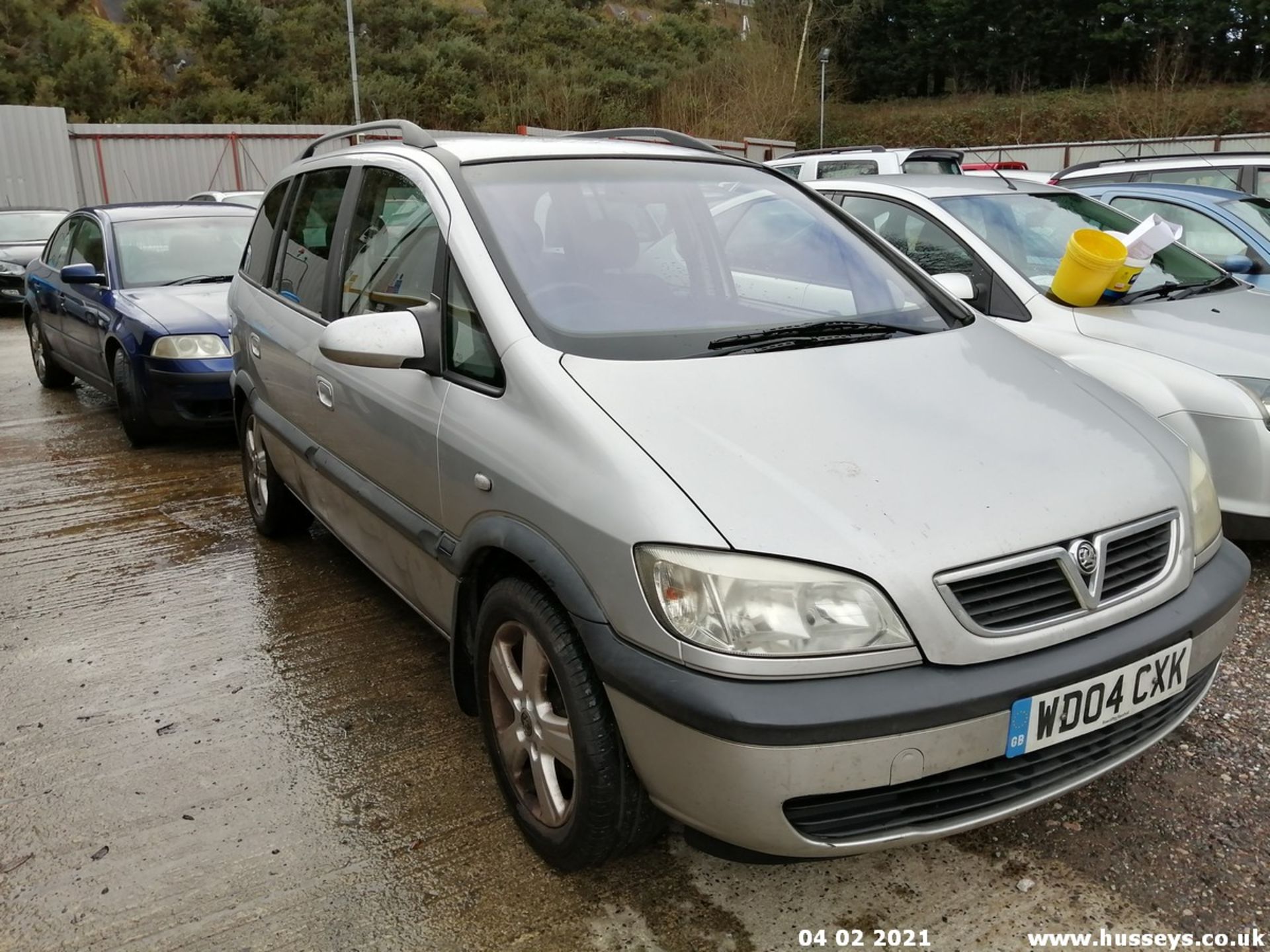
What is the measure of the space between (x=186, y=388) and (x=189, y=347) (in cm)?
25

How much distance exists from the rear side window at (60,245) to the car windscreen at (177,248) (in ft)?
3.47

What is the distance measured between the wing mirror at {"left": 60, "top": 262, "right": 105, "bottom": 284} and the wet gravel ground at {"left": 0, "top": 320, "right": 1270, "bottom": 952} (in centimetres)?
339

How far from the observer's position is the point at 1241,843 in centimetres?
246

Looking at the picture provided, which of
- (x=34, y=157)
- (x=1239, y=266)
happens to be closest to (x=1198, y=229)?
(x=1239, y=266)

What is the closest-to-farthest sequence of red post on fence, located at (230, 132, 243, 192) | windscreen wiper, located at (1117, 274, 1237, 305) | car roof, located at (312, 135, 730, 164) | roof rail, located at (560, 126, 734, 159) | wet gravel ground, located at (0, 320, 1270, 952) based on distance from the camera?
wet gravel ground, located at (0, 320, 1270, 952) < car roof, located at (312, 135, 730, 164) < roof rail, located at (560, 126, 734, 159) < windscreen wiper, located at (1117, 274, 1237, 305) < red post on fence, located at (230, 132, 243, 192)

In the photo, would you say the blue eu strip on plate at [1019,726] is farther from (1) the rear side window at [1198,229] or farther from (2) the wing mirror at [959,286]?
(1) the rear side window at [1198,229]

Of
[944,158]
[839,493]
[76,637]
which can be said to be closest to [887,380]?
[839,493]

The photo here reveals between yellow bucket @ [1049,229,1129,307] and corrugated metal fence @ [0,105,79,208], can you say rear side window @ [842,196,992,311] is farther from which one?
corrugated metal fence @ [0,105,79,208]

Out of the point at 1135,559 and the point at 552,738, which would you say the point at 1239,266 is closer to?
the point at 1135,559

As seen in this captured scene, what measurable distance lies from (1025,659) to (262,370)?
132 inches

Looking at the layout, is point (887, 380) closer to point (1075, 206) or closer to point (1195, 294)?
point (1195, 294)

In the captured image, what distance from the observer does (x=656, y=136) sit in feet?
13.2

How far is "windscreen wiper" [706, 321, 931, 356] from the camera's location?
2.65 meters

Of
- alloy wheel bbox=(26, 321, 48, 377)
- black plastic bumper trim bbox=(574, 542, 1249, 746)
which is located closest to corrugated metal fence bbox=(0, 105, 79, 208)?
alloy wheel bbox=(26, 321, 48, 377)
